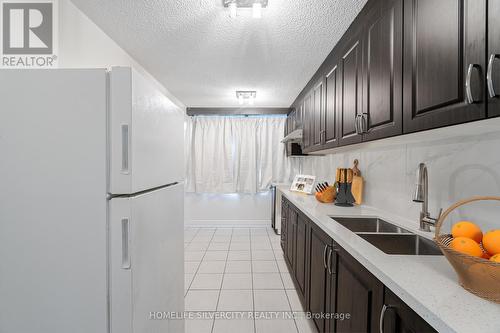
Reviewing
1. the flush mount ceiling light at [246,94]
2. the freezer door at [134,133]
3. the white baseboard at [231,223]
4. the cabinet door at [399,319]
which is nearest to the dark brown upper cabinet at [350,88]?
the cabinet door at [399,319]

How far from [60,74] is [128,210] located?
2.13ft

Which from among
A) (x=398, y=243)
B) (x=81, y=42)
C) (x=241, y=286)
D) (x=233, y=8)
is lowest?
(x=241, y=286)

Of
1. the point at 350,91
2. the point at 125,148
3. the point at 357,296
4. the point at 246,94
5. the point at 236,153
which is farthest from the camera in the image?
the point at 236,153

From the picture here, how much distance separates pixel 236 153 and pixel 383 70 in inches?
141

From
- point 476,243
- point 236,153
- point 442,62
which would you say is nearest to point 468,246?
point 476,243

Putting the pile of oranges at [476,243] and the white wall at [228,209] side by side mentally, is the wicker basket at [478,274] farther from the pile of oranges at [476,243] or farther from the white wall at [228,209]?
the white wall at [228,209]

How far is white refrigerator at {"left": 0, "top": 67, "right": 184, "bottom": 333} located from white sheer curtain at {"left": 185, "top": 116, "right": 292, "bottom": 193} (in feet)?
12.0

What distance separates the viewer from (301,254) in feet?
7.20

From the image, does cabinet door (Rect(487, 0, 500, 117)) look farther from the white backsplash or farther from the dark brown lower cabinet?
the dark brown lower cabinet

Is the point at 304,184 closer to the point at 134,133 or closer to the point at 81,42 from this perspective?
the point at 134,133

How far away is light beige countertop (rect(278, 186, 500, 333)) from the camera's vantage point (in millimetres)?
613

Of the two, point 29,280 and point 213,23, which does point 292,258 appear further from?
point 213,23

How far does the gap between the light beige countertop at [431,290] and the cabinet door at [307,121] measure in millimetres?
1864

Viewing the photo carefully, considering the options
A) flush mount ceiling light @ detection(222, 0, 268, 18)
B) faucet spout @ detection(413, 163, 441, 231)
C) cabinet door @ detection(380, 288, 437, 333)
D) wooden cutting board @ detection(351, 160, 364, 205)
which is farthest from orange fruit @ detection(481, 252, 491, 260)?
flush mount ceiling light @ detection(222, 0, 268, 18)
